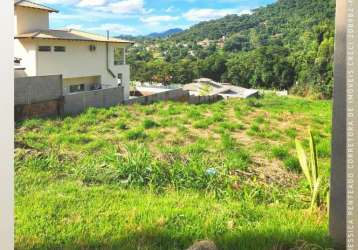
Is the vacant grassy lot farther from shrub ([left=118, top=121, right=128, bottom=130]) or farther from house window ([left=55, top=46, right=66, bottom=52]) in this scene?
house window ([left=55, top=46, right=66, bottom=52])

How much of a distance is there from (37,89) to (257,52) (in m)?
1.19


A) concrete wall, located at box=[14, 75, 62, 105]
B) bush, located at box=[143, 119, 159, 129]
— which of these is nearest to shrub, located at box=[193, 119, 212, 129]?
bush, located at box=[143, 119, 159, 129]

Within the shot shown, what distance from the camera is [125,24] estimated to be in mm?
2662

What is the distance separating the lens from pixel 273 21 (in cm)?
271

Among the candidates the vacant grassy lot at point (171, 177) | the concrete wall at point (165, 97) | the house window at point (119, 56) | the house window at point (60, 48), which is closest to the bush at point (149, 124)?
the vacant grassy lot at point (171, 177)

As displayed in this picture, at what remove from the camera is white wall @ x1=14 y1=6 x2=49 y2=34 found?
91.2 inches

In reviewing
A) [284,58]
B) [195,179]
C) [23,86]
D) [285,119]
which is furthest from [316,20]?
[23,86]

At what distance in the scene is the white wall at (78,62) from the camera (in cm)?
241

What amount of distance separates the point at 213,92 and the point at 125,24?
61cm

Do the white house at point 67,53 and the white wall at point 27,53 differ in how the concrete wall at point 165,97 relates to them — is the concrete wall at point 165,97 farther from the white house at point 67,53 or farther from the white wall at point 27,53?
the white wall at point 27,53

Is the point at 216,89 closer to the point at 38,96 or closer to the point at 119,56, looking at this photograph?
the point at 119,56

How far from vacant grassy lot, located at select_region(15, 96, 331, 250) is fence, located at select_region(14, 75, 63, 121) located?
6cm

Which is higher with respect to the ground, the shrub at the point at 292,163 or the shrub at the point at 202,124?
the shrub at the point at 202,124

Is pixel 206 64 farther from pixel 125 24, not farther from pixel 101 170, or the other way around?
pixel 101 170
